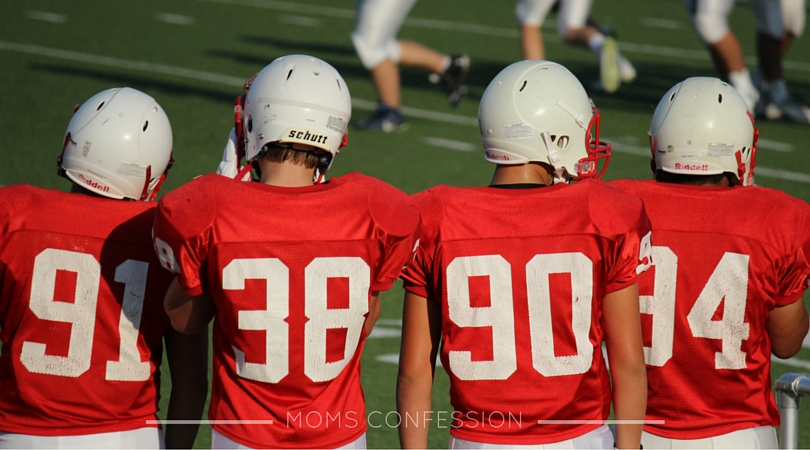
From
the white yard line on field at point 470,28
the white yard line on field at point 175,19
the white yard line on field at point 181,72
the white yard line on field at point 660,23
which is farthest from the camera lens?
the white yard line on field at point 660,23

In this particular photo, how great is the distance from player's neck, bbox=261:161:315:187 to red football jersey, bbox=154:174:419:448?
92 millimetres

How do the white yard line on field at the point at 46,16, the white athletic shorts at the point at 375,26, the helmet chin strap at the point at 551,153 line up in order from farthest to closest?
1. the white yard line on field at the point at 46,16
2. the white athletic shorts at the point at 375,26
3. the helmet chin strap at the point at 551,153

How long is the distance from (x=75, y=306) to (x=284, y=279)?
0.58 m

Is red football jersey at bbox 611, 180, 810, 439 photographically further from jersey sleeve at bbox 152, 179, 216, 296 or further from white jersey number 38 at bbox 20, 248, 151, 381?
white jersey number 38 at bbox 20, 248, 151, 381


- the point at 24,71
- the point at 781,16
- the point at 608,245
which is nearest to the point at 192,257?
the point at 608,245

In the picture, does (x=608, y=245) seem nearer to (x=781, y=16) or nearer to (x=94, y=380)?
(x=94, y=380)

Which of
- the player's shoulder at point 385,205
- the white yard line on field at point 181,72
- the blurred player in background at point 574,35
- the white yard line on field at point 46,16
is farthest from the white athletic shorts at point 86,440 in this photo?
the white yard line on field at point 46,16

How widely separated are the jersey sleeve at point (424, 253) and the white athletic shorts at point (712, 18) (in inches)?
269

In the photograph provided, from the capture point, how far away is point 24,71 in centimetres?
1008

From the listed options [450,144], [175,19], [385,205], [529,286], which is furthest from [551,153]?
[175,19]

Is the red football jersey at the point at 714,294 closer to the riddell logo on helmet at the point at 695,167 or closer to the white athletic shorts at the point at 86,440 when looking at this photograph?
the riddell logo on helmet at the point at 695,167

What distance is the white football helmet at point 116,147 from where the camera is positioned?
109 inches

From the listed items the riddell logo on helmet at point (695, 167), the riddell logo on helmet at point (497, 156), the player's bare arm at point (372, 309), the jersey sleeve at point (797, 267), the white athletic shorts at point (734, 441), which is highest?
the riddell logo on helmet at point (497, 156)

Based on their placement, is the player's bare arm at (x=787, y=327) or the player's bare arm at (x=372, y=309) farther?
the player's bare arm at (x=787, y=327)
